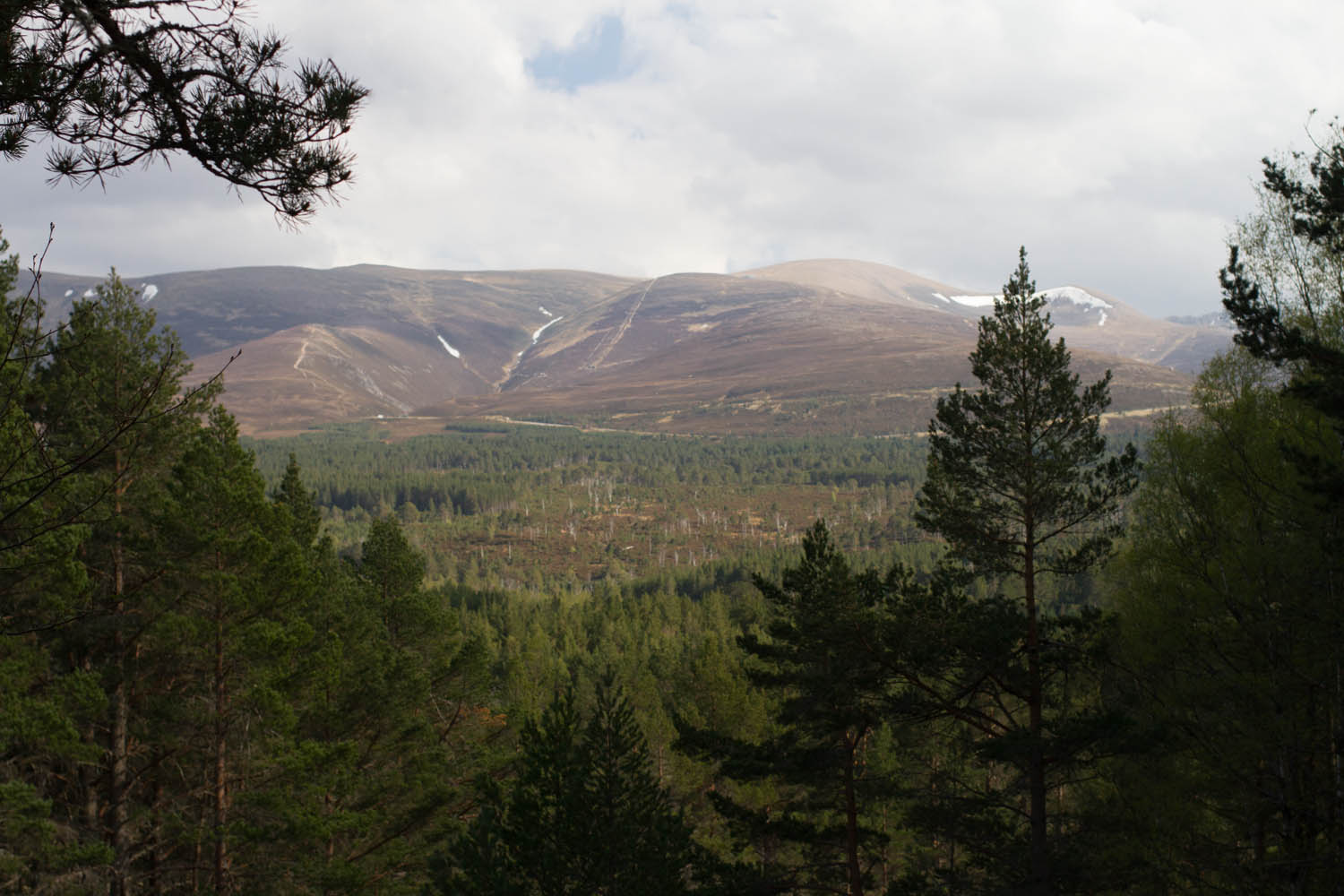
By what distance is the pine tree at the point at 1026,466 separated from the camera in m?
13.8

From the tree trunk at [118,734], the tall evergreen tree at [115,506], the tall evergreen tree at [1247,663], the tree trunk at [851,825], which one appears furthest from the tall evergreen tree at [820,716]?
the tall evergreen tree at [115,506]

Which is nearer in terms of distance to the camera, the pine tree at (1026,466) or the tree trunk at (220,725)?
the pine tree at (1026,466)

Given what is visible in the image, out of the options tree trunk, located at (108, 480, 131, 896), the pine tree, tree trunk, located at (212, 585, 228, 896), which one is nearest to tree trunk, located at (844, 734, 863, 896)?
the pine tree

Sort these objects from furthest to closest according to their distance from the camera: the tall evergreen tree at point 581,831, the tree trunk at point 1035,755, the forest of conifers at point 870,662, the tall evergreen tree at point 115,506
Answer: the tall evergreen tree at point 115,506, the tall evergreen tree at point 581,831, the tree trunk at point 1035,755, the forest of conifers at point 870,662

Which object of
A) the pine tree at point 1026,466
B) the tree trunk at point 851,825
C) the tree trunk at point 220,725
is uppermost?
the pine tree at point 1026,466

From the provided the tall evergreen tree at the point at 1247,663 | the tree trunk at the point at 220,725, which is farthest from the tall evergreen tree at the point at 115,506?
the tall evergreen tree at the point at 1247,663

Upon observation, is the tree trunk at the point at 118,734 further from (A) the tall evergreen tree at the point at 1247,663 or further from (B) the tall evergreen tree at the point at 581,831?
(A) the tall evergreen tree at the point at 1247,663

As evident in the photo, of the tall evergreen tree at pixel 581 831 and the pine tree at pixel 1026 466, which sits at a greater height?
the pine tree at pixel 1026 466

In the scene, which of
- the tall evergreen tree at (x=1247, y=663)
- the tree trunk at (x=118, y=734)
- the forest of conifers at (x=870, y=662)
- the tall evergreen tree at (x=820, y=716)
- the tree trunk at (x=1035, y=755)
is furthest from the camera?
the tall evergreen tree at (x=820, y=716)

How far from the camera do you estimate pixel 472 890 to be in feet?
42.3

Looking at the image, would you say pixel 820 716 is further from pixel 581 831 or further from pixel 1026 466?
pixel 1026 466

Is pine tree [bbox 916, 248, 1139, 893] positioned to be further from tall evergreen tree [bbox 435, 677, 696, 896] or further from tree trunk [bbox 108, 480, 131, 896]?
tree trunk [bbox 108, 480, 131, 896]

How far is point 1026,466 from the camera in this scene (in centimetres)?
1407

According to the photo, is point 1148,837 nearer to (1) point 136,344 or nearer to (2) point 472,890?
(2) point 472,890
